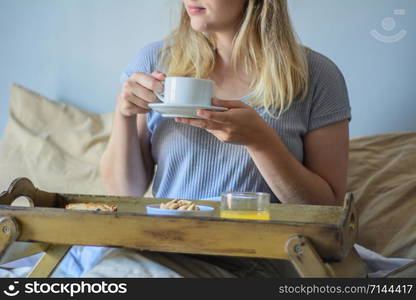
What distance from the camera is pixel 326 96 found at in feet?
4.61

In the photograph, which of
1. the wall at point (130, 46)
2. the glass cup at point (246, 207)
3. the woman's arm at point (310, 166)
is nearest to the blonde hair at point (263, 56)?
the woman's arm at point (310, 166)

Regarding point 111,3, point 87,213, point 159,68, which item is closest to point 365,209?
point 159,68

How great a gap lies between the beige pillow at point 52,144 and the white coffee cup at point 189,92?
0.77 metres

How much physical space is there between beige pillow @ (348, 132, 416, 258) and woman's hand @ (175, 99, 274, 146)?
525 millimetres

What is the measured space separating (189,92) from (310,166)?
0.45 m

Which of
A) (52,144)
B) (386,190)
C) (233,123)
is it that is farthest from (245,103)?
(52,144)

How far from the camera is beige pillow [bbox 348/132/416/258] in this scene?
1.46 m

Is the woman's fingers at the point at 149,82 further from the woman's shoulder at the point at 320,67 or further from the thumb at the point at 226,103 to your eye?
the woman's shoulder at the point at 320,67

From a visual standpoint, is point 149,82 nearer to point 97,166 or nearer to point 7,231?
point 7,231

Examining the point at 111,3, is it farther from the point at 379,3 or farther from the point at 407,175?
the point at 407,175

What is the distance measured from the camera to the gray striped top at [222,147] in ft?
4.39

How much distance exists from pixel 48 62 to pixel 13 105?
0.72 feet

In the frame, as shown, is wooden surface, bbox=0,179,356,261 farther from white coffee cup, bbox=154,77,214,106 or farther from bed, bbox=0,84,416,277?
bed, bbox=0,84,416,277

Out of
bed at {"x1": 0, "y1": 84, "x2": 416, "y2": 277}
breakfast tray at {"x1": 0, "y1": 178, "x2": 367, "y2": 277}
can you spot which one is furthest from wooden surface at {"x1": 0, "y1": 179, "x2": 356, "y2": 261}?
bed at {"x1": 0, "y1": 84, "x2": 416, "y2": 277}
